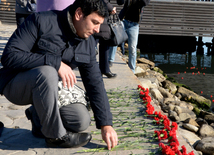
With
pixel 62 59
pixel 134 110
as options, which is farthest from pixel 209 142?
pixel 62 59

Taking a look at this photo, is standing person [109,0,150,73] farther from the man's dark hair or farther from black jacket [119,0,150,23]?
the man's dark hair

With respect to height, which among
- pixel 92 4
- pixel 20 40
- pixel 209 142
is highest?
pixel 92 4

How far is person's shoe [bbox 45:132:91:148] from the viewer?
2.67m

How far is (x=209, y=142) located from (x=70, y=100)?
187 cm

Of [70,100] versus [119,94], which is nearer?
[70,100]

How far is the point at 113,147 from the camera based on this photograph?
269cm

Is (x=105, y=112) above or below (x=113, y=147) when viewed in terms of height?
above

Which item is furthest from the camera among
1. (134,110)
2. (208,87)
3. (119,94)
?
(208,87)

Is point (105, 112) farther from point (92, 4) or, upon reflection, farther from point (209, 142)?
point (209, 142)

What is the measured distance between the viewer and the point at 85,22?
2430 millimetres

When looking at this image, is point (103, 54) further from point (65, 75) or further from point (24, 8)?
point (65, 75)

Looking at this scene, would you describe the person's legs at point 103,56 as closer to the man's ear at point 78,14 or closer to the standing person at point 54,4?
the standing person at point 54,4

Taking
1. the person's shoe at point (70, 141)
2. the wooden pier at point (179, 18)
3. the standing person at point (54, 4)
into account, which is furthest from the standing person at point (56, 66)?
the wooden pier at point (179, 18)

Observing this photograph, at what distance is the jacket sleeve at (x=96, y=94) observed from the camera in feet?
8.50
